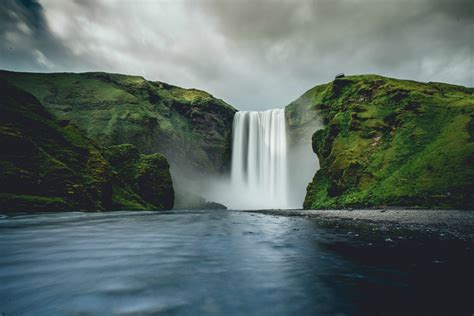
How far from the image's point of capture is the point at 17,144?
33.7 metres

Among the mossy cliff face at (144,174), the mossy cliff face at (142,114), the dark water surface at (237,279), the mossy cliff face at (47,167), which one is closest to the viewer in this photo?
the dark water surface at (237,279)

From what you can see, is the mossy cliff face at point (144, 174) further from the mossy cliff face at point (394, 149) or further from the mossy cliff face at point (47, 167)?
the mossy cliff face at point (394, 149)

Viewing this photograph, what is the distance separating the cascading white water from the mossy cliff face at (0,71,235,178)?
758cm

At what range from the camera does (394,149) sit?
143 feet

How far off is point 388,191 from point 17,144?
52.0 m

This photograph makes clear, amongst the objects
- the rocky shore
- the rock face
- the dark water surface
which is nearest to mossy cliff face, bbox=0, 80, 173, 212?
the dark water surface

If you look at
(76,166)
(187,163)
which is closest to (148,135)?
(187,163)

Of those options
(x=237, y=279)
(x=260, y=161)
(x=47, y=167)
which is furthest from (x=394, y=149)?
(x=47, y=167)

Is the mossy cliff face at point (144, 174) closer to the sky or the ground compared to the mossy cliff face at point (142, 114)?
closer to the ground

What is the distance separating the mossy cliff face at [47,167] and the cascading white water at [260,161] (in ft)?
136

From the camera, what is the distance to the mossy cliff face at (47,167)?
30772 mm

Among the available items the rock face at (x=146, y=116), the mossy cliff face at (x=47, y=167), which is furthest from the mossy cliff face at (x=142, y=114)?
the mossy cliff face at (x=47, y=167)

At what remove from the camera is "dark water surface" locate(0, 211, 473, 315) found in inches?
174

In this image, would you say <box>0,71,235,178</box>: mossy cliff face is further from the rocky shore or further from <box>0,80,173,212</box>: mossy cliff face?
the rocky shore
